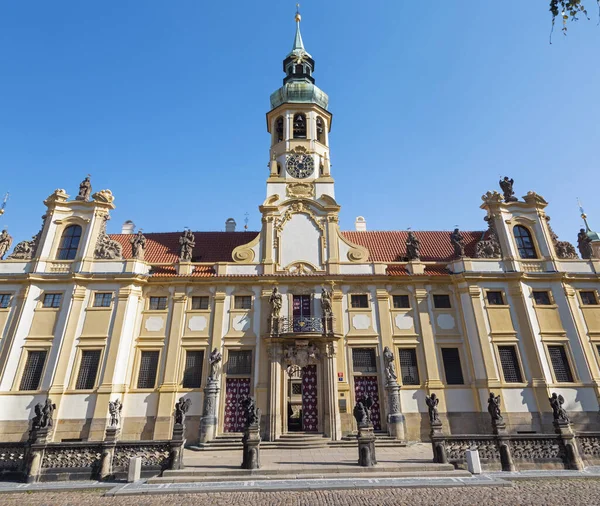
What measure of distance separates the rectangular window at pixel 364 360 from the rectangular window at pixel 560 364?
32.0ft

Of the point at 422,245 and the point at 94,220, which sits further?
the point at 422,245

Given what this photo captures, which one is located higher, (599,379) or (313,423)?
(599,379)

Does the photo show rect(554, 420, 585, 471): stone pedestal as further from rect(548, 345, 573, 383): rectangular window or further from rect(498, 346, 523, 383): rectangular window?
rect(548, 345, 573, 383): rectangular window

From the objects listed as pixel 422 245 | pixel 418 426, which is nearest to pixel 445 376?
pixel 418 426

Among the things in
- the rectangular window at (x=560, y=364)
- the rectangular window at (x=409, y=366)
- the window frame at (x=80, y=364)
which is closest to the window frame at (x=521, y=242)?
the rectangular window at (x=560, y=364)

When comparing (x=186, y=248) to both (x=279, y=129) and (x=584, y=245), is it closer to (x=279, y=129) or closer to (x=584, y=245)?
(x=279, y=129)

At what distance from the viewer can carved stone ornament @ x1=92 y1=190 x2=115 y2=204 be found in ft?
75.7

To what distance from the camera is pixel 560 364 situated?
1964cm

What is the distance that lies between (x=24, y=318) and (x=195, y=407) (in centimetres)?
1090

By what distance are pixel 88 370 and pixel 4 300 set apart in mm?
6825

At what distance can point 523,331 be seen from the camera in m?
20.1

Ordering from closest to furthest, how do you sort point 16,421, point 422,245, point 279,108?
point 16,421
point 422,245
point 279,108

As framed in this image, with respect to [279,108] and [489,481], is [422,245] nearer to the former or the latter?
[279,108]

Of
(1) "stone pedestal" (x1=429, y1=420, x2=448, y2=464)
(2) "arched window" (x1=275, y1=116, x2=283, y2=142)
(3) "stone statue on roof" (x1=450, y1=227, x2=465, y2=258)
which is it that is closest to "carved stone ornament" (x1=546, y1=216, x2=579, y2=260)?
(3) "stone statue on roof" (x1=450, y1=227, x2=465, y2=258)
